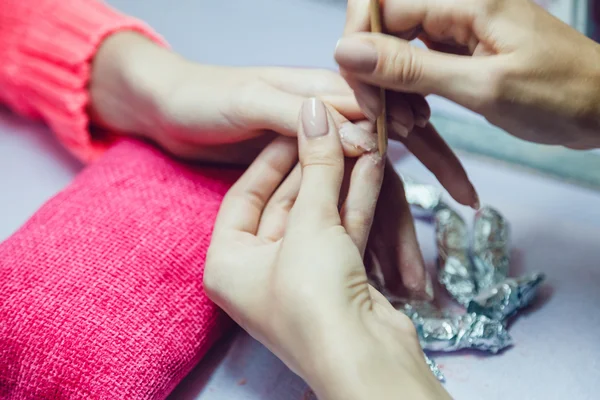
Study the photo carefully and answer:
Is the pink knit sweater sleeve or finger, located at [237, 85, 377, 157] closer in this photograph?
finger, located at [237, 85, 377, 157]

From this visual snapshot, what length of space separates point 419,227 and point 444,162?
12 centimetres

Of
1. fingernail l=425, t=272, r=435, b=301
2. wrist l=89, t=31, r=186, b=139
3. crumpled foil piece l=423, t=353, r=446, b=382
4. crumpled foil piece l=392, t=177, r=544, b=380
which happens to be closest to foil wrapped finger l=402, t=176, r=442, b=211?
crumpled foil piece l=392, t=177, r=544, b=380

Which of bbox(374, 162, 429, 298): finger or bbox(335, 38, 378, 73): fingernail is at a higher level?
bbox(335, 38, 378, 73): fingernail

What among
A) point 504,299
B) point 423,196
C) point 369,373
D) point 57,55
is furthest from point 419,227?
point 57,55

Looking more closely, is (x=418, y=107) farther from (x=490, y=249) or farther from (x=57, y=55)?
(x=57, y=55)

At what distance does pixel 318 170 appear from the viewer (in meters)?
0.56

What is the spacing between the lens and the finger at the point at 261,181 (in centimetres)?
66

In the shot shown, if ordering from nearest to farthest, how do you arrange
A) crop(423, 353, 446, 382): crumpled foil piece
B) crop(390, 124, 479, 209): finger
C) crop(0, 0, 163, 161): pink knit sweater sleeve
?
crop(423, 353, 446, 382): crumpled foil piece
crop(390, 124, 479, 209): finger
crop(0, 0, 163, 161): pink knit sweater sleeve

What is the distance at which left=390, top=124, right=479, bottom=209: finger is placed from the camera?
2.40ft

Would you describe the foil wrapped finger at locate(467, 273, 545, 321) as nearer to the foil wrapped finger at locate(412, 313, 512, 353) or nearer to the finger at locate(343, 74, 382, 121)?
the foil wrapped finger at locate(412, 313, 512, 353)

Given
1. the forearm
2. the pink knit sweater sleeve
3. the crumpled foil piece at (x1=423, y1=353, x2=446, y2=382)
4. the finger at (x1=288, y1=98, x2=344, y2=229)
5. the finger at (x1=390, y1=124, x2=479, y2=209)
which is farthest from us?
the pink knit sweater sleeve

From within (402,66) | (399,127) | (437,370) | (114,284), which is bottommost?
(437,370)

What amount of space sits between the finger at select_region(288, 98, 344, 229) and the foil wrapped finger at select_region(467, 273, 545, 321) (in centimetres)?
24

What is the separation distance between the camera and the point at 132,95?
0.78 m
